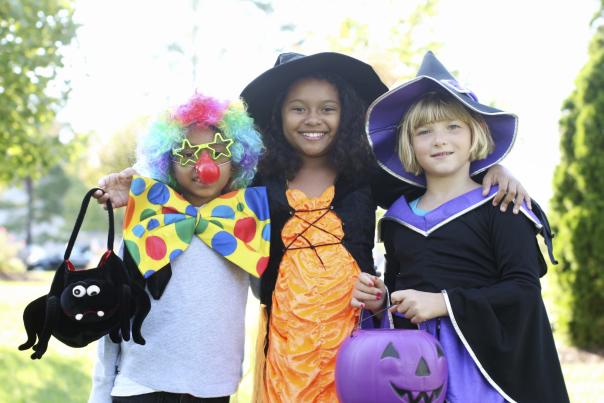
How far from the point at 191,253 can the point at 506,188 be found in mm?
1322

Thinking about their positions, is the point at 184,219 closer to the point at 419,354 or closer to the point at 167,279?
the point at 167,279

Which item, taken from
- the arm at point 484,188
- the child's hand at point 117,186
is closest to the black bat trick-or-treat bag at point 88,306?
the child's hand at point 117,186

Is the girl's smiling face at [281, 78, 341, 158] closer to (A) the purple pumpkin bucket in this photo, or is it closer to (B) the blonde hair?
(B) the blonde hair

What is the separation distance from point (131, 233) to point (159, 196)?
199mm

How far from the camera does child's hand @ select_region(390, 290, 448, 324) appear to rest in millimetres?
2447

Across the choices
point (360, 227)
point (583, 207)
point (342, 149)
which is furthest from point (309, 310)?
point (583, 207)

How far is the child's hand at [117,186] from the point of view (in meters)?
2.91

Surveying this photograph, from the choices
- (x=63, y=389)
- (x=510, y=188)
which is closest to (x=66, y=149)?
(x=63, y=389)

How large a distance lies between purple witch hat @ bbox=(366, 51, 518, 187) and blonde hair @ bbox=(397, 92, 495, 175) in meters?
0.04

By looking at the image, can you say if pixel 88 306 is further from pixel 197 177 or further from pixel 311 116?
pixel 311 116

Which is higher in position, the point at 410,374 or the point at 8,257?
the point at 410,374

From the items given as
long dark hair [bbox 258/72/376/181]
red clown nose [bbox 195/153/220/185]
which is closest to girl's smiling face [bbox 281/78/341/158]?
long dark hair [bbox 258/72/376/181]

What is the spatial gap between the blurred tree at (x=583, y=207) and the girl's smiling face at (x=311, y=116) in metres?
5.89

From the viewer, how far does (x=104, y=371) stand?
2768 mm
